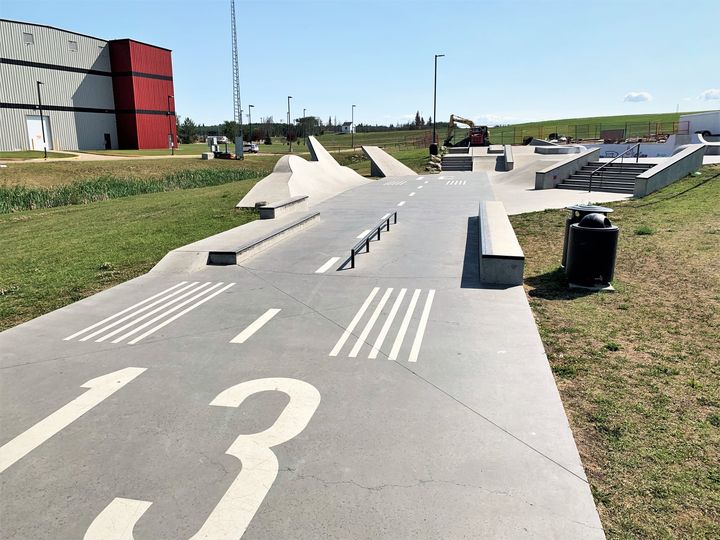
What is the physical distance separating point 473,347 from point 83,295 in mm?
6535

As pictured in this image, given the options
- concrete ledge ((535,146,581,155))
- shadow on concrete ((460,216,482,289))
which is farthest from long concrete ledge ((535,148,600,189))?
concrete ledge ((535,146,581,155))

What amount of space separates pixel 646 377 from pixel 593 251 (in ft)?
10.6

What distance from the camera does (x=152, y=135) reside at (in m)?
66.2

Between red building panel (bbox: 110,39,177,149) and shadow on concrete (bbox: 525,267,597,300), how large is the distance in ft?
214

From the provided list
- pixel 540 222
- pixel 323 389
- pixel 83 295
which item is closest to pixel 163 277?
pixel 83 295

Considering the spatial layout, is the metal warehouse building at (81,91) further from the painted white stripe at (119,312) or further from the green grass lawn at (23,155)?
the painted white stripe at (119,312)

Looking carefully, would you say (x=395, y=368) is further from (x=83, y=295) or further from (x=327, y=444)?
(x=83, y=295)

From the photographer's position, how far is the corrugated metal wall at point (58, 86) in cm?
5216

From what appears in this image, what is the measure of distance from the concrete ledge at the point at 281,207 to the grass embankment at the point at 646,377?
7.87 meters

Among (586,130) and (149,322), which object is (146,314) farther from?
(586,130)

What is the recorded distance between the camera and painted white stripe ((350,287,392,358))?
5984mm

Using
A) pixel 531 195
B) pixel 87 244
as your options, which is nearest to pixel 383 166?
pixel 531 195

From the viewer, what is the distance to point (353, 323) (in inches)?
270

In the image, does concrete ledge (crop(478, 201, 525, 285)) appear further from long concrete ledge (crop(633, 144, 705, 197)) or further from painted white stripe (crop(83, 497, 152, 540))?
long concrete ledge (crop(633, 144, 705, 197))
